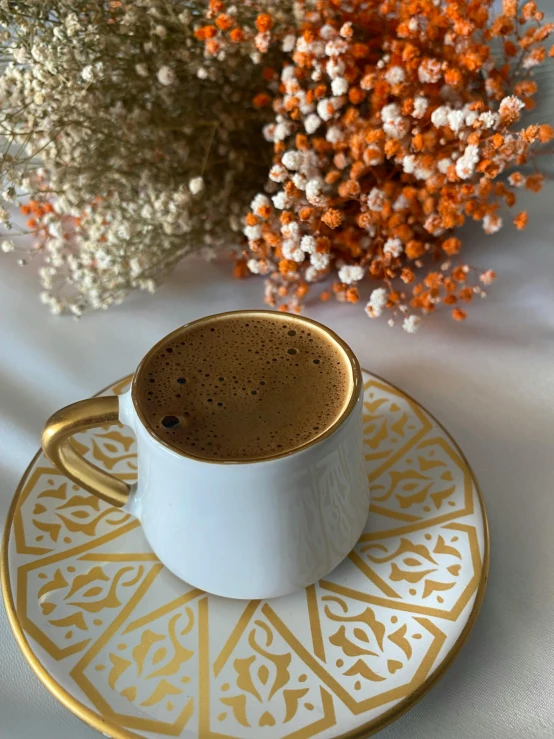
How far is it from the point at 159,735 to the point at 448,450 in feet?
1.12

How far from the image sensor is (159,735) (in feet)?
1.45

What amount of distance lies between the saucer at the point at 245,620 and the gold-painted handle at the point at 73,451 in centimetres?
5

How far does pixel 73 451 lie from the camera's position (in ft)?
1.80

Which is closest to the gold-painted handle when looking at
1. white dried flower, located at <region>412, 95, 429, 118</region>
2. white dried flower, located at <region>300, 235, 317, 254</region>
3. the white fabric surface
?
the white fabric surface

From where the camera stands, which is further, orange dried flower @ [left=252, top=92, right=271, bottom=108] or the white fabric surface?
orange dried flower @ [left=252, top=92, right=271, bottom=108]

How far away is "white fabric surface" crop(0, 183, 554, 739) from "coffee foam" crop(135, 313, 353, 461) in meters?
0.21

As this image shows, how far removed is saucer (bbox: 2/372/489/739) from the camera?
1.50 feet

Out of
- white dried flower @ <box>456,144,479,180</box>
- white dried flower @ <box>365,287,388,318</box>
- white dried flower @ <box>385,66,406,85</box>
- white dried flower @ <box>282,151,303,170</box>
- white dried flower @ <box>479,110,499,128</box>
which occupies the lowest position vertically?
white dried flower @ <box>365,287,388,318</box>

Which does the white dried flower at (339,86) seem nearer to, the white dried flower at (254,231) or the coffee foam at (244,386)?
the white dried flower at (254,231)

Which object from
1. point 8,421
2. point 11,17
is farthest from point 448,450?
point 11,17

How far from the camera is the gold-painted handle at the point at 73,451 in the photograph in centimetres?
50

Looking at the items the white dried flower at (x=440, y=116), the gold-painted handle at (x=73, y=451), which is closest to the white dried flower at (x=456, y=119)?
the white dried flower at (x=440, y=116)

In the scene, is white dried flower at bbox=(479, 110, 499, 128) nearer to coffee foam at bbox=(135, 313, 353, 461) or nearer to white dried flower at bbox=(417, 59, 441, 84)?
white dried flower at bbox=(417, 59, 441, 84)

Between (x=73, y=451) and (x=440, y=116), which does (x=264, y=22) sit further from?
(x=73, y=451)
